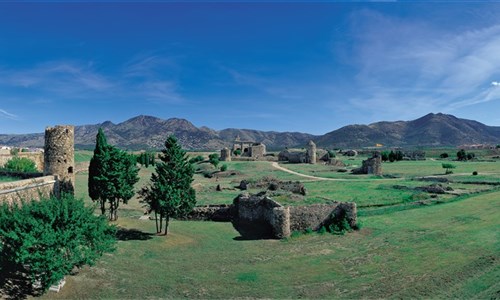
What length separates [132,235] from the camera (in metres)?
29.1

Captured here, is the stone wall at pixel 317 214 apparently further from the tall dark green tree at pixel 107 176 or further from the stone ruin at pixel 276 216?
the tall dark green tree at pixel 107 176

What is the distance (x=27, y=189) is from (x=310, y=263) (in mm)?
19754

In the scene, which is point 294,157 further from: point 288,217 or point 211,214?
point 288,217

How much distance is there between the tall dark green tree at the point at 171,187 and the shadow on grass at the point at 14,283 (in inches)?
457

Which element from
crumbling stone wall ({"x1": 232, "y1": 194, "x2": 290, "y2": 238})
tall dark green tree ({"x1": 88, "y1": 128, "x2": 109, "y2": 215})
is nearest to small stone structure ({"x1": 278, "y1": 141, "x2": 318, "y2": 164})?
crumbling stone wall ({"x1": 232, "y1": 194, "x2": 290, "y2": 238})

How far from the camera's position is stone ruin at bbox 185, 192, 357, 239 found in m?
29.5

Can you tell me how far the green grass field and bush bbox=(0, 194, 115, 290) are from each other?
64.0 inches

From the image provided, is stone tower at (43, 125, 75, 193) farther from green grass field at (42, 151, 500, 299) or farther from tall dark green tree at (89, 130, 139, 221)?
green grass field at (42, 151, 500, 299)

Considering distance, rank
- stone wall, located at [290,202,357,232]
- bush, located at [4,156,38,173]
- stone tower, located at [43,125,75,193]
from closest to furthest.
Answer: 1. stone tower, located at [43,125,75,193]
2. stone wall, located at [290,202,357,232]
3. bush, located at [4,156,38,173]

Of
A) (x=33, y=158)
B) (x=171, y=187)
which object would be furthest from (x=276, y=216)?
(x=33, y=158)

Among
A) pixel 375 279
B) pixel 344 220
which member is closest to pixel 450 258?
pixel 375 279

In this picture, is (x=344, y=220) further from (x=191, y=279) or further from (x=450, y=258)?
(x=191, y=279)

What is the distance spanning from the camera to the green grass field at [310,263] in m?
18.7

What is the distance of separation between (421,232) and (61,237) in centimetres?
2515
